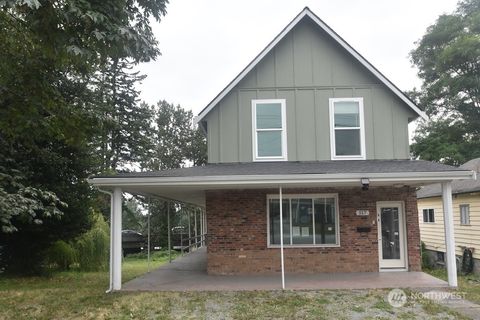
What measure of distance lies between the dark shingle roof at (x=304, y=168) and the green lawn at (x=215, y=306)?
8.71 ft

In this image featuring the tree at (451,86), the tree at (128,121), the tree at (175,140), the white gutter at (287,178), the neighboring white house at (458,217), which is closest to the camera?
the white gutter at (287,178)

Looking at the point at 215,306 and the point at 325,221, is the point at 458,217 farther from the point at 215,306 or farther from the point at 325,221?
the point at 215,306

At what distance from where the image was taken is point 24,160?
1445cm

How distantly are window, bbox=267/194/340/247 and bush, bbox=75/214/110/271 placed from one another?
7.78 metres

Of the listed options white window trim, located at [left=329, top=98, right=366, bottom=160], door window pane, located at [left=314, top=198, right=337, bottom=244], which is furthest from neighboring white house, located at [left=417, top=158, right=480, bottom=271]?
door window pane, located at [left=314, top=198, right=337, bottom=244]

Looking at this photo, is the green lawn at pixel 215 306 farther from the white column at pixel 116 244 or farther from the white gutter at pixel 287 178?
the white gutter at pixel 287 178

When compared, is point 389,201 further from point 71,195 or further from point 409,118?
point 71,195

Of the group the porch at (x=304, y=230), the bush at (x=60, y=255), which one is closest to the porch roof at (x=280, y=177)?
the porch at (x=304, y=230)

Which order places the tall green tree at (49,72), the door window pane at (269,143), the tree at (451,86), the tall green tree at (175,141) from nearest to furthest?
the tall green tree at (49,72) < the door window pane at (269,143) < the tree at (451,86) < the tall green tree at (175,141)

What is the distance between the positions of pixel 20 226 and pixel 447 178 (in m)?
12.0

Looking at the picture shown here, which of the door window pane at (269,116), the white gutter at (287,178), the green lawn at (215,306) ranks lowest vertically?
the green lawn at (215,306)

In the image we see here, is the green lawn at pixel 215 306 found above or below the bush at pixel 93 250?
below

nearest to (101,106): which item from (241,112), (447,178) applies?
(241,112)

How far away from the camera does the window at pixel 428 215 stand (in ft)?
75.4
